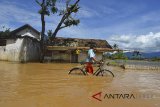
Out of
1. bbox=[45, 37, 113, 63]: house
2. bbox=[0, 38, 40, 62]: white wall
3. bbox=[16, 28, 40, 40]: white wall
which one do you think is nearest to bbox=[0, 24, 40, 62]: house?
bbox=[0, 38, 40, 62]: white wall

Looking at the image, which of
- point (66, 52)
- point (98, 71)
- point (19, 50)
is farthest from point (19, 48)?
point (98, 71)

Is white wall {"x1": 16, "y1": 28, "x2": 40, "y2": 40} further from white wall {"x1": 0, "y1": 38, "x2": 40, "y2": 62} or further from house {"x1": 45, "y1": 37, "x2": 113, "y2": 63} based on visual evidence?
white wall {"x1": 0, "y1": 38, "x2": 40, "y2": 62}

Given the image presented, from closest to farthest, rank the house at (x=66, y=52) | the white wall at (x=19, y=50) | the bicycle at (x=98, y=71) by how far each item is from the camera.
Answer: the bicycle at (x=98, y=71)
the white wall at (x=19, y=50)
the house at (x=66, y=52)

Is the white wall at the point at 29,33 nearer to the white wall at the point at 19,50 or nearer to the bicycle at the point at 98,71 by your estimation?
the white wall at the point at 19,50

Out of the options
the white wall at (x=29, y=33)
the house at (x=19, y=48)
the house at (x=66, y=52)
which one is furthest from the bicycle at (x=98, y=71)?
the white wall at (x=29, y=33)

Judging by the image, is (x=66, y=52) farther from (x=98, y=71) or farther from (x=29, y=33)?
(x=98, y=71)

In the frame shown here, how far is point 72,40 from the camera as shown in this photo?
129 ft

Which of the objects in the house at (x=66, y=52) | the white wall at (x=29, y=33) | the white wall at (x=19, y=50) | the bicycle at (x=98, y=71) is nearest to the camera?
the bicycle at (x=98, y=71)

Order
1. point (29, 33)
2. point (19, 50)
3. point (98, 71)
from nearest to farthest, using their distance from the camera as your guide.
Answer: point (98, 71)
point (19, 50)
point (29, 33)

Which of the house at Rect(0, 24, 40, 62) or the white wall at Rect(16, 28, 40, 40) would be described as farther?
the white wall at Rect(16, 28, 40, 40)

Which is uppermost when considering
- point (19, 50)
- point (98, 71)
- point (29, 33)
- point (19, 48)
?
point (29, 33)

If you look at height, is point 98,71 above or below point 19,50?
below

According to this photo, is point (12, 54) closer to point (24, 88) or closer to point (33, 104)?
point (24, 88)

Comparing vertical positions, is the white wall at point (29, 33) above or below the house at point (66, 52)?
above
